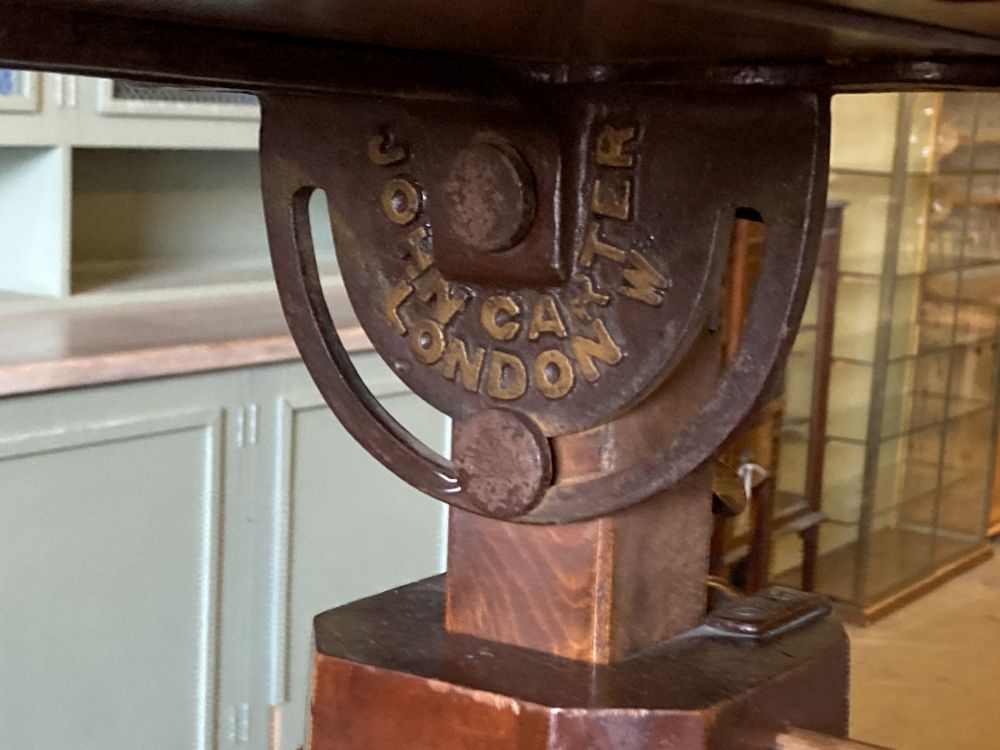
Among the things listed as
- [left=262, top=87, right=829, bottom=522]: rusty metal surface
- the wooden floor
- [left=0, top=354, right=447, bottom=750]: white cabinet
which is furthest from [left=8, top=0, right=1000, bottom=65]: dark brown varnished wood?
the wooden floor

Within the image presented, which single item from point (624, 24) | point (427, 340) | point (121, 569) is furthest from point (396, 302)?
point (121, 569)

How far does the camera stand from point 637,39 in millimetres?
510

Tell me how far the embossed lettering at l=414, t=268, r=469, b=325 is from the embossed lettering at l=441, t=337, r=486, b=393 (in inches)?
0.5

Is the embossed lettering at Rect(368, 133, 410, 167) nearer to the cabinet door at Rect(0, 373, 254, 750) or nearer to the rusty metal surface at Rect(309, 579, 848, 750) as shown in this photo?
the rusty metal surface at Rect(309, 579, 848, 750)

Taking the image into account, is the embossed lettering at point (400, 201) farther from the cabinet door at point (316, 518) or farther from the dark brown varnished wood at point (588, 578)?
the cabinet door at point (316, 518)

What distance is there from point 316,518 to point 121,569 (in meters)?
0.36

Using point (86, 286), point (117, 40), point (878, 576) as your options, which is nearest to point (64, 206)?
point (86, 286)

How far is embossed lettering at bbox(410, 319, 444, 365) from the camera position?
2.15ft

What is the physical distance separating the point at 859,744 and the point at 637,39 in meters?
0.33

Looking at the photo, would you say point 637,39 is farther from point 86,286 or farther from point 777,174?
point 86,286

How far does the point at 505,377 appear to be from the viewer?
2.09 feet

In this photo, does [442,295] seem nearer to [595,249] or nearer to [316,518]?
[595,249]

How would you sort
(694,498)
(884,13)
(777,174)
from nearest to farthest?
(884,13) → (777,174) → (694,498)

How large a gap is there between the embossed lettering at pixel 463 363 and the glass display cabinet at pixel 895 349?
2.54 meters
